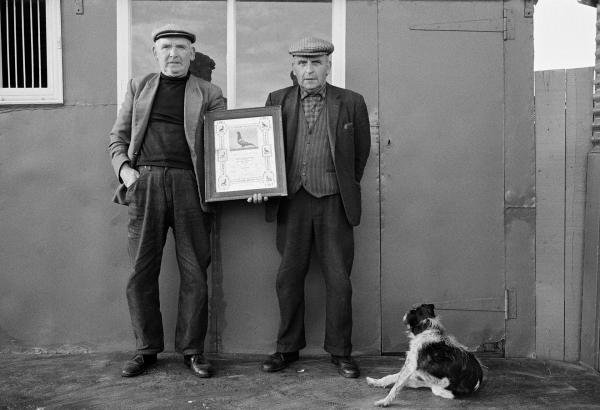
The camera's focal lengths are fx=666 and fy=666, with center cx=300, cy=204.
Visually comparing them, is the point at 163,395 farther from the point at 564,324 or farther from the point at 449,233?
the point at 564,324

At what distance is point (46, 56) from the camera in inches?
210

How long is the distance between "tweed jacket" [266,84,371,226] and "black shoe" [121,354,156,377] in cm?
137

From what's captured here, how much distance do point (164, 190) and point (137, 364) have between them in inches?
50.0

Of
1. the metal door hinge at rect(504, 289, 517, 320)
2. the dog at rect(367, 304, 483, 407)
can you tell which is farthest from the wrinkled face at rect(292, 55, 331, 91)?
the metal door hinge at rect(504, 289, 517, 320)

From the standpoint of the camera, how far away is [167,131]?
489cm

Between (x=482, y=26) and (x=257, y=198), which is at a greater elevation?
(x=482, y=26)

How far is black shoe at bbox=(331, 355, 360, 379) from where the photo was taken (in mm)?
4770

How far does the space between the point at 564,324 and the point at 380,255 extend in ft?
5.13

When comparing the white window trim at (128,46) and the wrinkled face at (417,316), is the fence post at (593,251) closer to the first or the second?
the wrinkled face at (417,316)

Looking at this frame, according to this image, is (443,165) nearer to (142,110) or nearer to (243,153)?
(243,153)

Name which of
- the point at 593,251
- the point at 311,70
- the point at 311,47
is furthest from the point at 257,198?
the point at 593,251

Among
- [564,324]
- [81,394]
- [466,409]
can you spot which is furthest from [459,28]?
[81,394]

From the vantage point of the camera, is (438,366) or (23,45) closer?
(438,366)

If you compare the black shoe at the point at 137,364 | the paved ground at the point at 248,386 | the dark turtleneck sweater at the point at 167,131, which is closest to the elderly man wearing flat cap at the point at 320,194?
the paved ground at the point at 248,386
